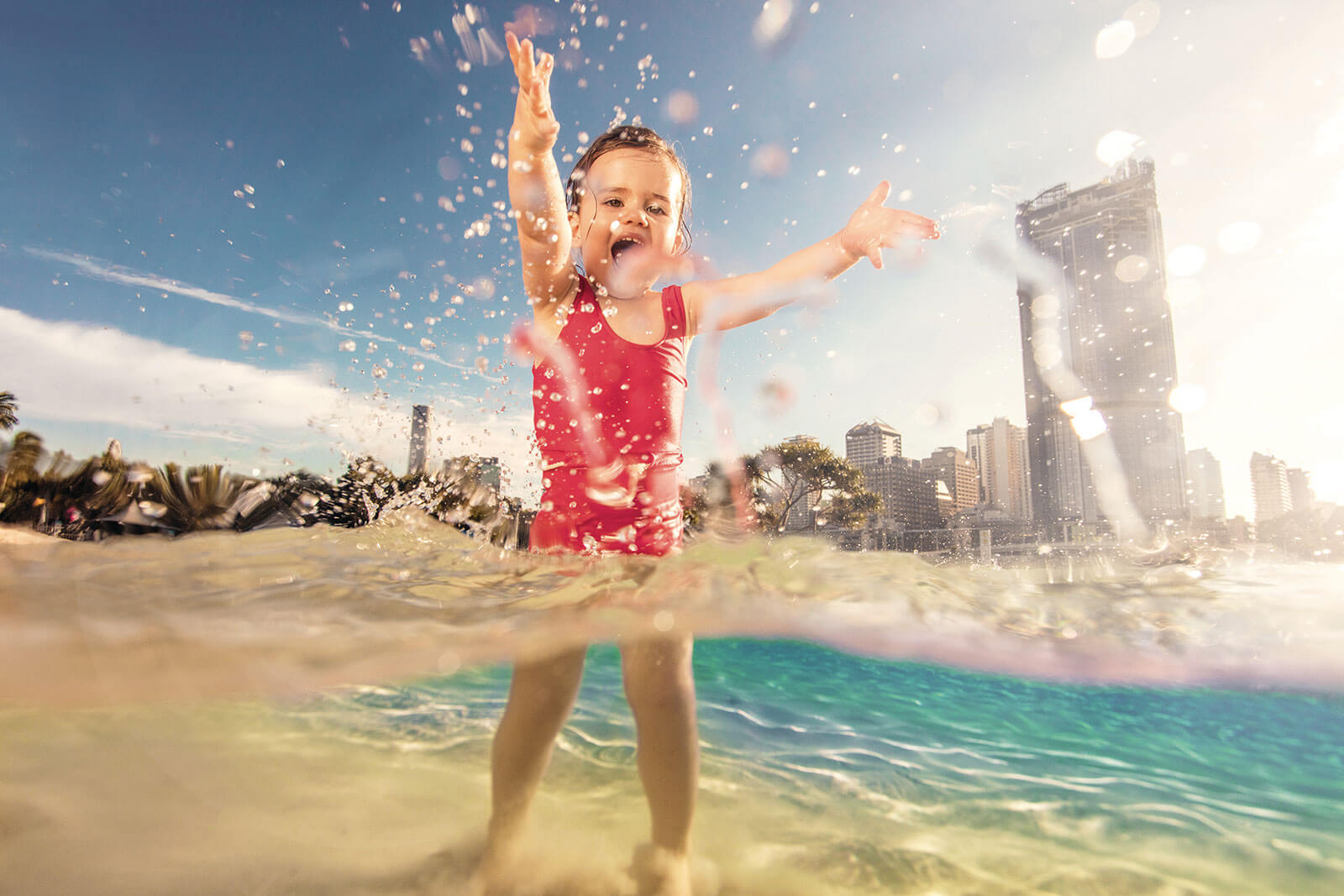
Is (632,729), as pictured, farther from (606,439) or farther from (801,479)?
(801,479)

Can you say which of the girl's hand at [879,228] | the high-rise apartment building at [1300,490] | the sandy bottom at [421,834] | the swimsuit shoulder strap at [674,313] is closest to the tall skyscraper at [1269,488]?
the high-rise apartment building at [1300,490]

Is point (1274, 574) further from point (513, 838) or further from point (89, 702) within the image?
point (89, 702)

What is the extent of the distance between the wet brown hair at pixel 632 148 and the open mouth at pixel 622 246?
1.07ft

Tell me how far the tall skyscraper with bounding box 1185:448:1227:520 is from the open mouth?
400cm

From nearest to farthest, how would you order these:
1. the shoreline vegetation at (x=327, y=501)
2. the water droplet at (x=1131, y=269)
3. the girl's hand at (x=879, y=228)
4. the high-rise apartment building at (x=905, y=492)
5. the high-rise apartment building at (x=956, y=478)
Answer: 1. the girl's hand at (x=879, y=228)
2. the shoreline vegetation at (x=327, y=501)
3. the water droplet at (x=1131, y=269)
4. the high-rise apartment building at (x=905, y=492)
5. the high-rise apartment building at (x=956, y=478)

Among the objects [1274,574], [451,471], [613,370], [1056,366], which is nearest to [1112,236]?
[1056,366]

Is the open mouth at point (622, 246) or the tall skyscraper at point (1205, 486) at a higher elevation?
the open mouth at point (622, 246)

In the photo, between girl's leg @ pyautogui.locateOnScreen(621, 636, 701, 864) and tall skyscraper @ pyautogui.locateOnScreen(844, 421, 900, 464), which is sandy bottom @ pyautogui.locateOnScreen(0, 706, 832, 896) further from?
tall skyscraper @ pyautogui.locateOnScreen(844, 421, 900, 464)

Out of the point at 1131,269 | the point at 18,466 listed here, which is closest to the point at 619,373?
the point at 1131,269

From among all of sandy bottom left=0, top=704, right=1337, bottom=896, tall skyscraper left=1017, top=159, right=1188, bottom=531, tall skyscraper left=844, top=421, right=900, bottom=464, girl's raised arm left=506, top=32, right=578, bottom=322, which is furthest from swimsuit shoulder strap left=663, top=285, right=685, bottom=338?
tall skyscraper left=1017, top=159, right=1188, bottom=531

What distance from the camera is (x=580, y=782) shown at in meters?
3.15

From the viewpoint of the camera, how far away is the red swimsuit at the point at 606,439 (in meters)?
2.36

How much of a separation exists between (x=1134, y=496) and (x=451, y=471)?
6.29 m

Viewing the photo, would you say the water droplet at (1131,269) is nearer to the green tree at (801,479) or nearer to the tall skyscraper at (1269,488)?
the tall skyscraper at (1269,488)
